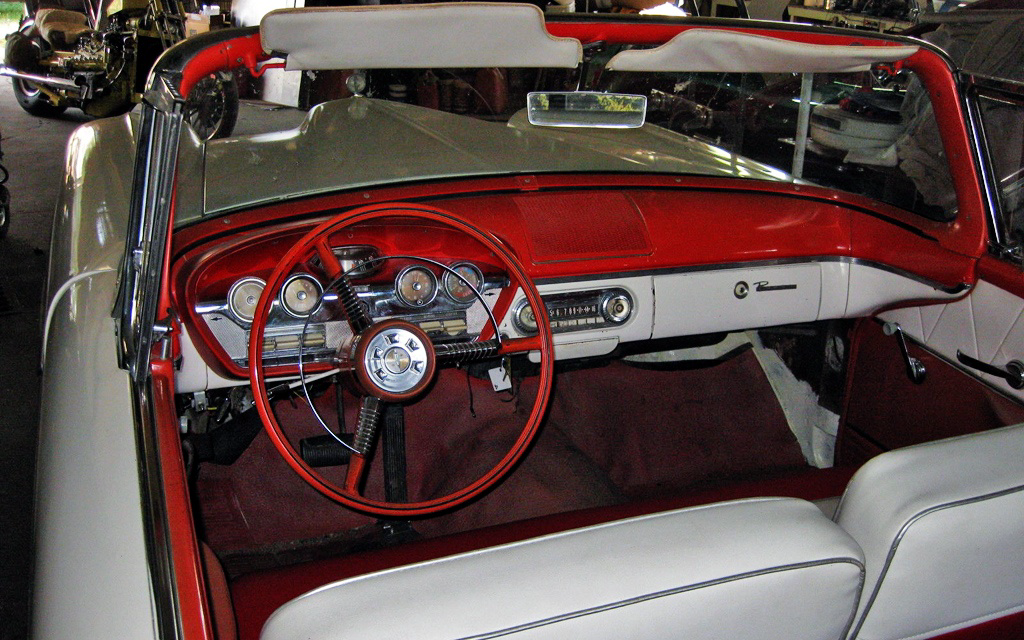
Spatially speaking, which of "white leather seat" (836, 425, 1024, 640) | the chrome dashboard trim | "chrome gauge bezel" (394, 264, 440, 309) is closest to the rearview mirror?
the chrome dashboard trim

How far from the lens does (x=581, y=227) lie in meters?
2.12

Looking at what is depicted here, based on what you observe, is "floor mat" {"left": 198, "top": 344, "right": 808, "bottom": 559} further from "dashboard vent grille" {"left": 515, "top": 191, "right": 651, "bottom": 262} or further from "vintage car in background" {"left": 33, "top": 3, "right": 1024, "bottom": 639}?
"dashboard vent grille" {"left": 515, "top": 191, "right": 651, "bottom": 262}

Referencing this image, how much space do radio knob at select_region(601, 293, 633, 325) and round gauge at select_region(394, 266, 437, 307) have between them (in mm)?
538

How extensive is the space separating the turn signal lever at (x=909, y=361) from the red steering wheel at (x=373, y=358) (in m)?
1.12

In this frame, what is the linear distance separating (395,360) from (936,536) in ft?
3.39

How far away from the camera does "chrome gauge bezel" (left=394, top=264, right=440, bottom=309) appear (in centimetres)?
182

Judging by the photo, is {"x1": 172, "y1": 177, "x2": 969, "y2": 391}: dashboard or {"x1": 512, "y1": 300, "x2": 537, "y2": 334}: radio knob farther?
{"x1": 512, "y1": 300, "x2": 537, "y2": 334}: radio knob

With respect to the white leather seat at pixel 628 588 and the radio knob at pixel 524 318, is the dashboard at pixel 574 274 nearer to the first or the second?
the radio knob at pixel 524 318

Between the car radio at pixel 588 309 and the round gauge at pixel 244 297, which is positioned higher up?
the round gauge at pixel 244 297

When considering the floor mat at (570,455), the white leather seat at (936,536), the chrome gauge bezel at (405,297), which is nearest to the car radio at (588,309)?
the chrome gauge bezel at (405,297)

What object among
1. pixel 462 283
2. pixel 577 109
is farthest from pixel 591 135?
pixel 462 283

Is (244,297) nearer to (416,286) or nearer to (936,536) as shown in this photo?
(416,286)

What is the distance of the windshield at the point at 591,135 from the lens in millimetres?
2129

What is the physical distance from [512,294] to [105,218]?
3.58 ft
